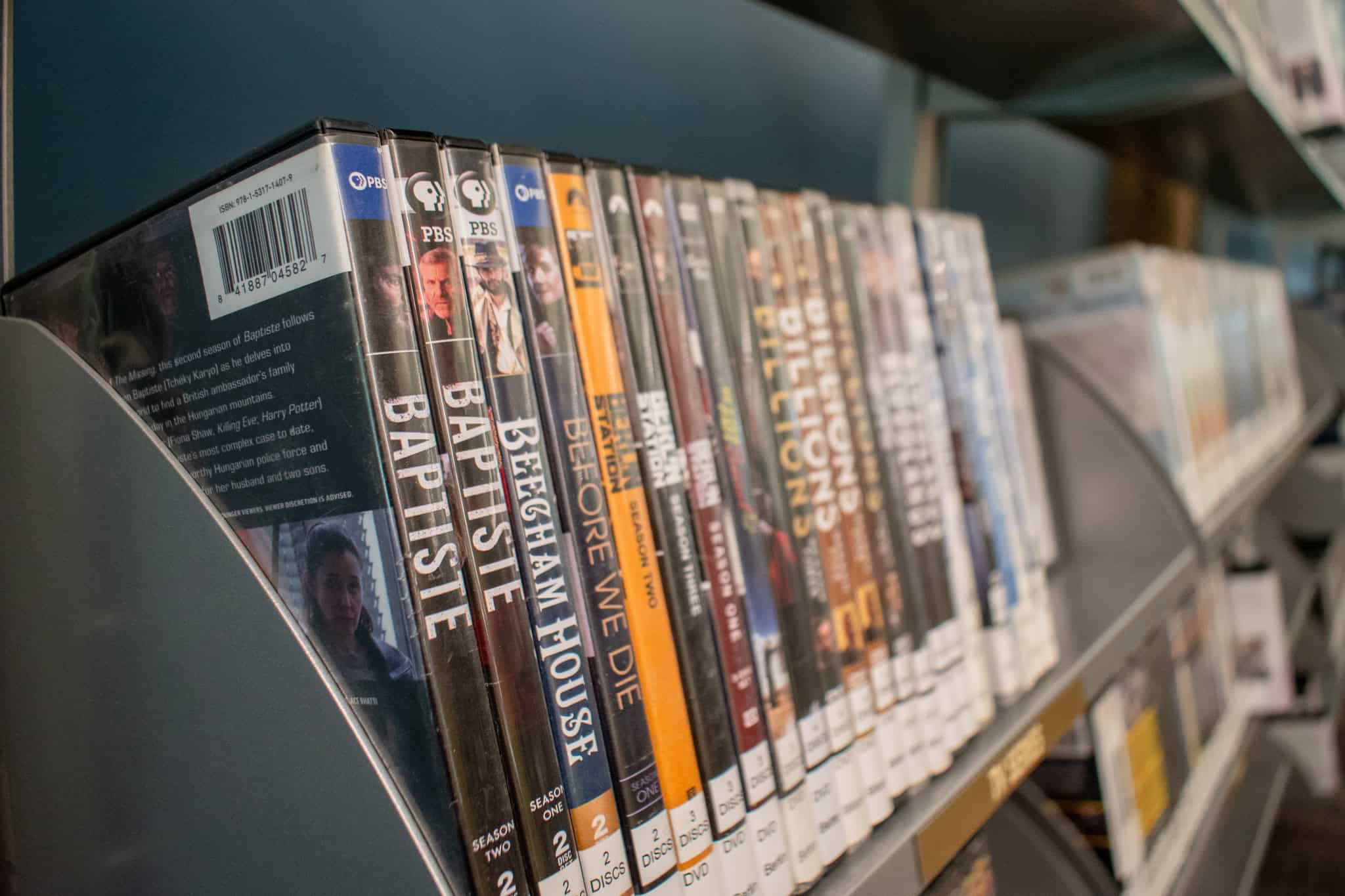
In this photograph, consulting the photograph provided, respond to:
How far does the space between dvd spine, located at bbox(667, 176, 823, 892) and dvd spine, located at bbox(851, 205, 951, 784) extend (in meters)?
0.14

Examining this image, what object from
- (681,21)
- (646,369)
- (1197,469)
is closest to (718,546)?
(646,369)

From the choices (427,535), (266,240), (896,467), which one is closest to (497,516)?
(427,535)

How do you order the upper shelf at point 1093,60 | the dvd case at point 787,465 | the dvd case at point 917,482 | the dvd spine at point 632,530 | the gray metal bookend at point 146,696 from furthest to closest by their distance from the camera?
the upper shelf at point 1093,60
the dvd case at point 917,482
the dvd case at point 787,465
the dvd spine at point 632,530
the gray metal bookend at point 146,696

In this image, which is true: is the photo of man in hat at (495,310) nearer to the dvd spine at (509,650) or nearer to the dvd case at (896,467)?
the dvd spine at (509,650)

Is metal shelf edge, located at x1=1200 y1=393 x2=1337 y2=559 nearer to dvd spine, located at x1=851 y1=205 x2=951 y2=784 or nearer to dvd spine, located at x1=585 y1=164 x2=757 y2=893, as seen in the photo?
dvd spine, located at x1=851 y1=205 x2=951 y2=784

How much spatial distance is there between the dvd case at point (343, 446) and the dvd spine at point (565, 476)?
6cm

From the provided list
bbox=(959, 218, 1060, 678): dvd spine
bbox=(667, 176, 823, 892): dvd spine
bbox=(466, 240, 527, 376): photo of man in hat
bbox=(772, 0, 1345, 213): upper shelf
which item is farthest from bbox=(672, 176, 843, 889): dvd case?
bbox=(772, 0, 1345, 213): upper shelf

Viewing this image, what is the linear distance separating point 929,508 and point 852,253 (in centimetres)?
21

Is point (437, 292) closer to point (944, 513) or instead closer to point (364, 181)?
point (364, 181)

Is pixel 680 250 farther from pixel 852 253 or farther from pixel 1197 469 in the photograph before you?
pixel 1197 469

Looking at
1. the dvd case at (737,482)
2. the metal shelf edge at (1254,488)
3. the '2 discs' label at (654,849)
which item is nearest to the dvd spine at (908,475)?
the dvd case at (737,482)

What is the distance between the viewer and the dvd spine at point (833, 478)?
61cm

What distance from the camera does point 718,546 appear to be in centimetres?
53

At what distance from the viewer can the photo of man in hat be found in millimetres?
425
